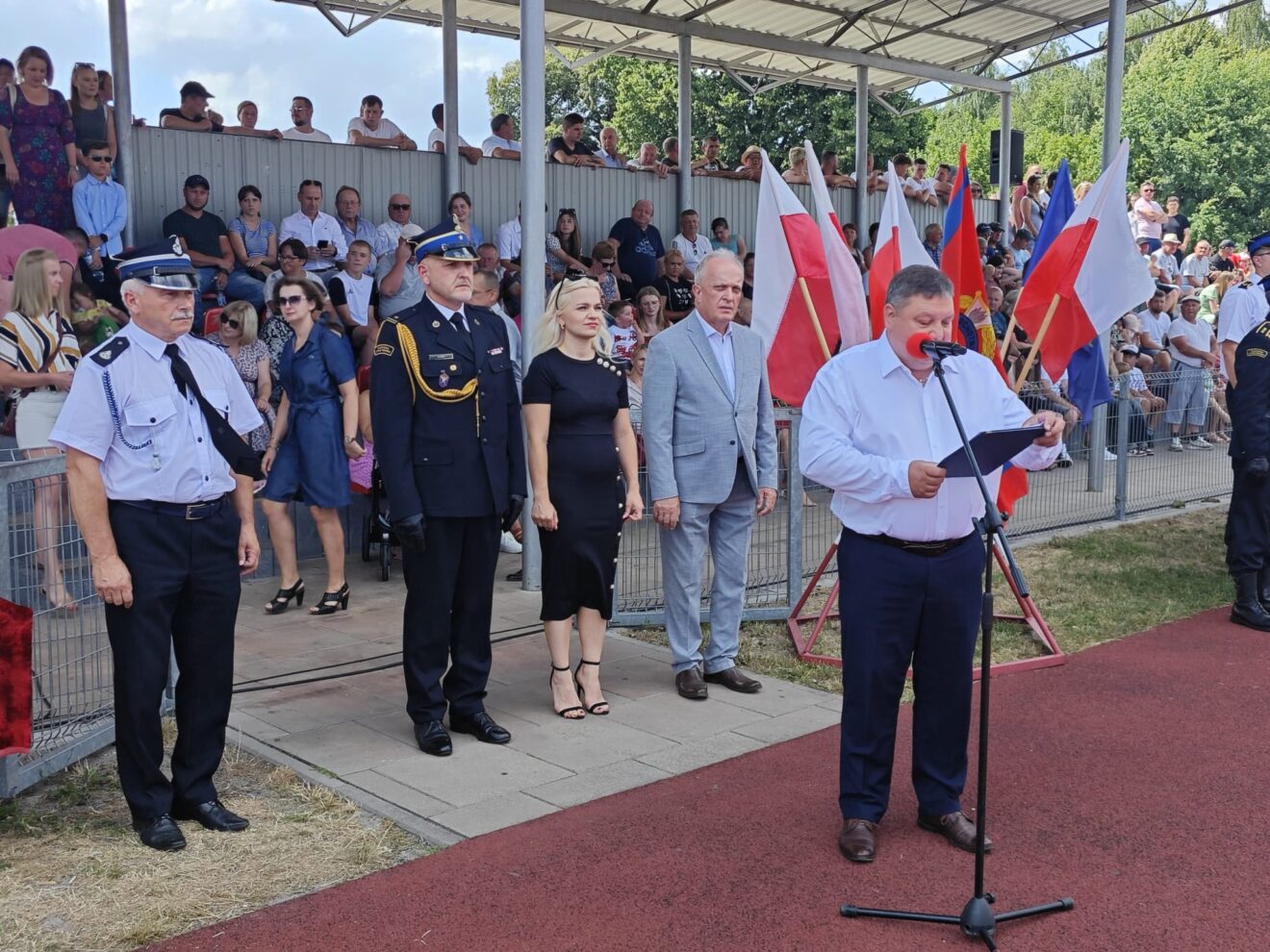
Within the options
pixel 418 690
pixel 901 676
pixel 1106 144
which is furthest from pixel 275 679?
pixel 1106 144

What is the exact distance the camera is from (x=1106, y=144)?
40.0 feet

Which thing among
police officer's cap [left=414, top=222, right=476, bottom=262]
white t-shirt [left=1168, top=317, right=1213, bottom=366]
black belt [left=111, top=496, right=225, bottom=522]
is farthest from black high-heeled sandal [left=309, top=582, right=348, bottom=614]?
white t-shirt [left=1168, top=317, right=1213, bottom=366]

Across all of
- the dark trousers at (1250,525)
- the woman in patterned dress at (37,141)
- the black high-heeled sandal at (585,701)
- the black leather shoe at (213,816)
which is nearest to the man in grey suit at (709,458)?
the black high-heeled sandal at (585,701)

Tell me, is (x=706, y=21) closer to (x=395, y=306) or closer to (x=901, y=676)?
(x=395, y=306)

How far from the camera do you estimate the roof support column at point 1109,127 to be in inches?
408

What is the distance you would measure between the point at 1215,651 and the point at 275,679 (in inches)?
200

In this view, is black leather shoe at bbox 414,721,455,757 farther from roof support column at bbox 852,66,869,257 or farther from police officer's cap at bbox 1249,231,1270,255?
roof support column at bbox 852,66,869,257

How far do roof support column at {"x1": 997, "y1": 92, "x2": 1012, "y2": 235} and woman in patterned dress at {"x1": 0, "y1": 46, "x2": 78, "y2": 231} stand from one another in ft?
48.4

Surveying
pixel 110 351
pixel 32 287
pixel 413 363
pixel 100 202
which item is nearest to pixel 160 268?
pixel 110 351

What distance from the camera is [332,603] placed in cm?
790

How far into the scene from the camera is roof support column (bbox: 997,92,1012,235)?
20.9m

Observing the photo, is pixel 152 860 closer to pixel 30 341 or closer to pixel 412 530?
pixel 412 530

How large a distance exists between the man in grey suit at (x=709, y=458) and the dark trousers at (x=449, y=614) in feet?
3.38

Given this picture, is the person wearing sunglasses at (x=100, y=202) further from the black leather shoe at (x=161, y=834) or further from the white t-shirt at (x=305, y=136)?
the black leather shoe at (x=161, y=834)
